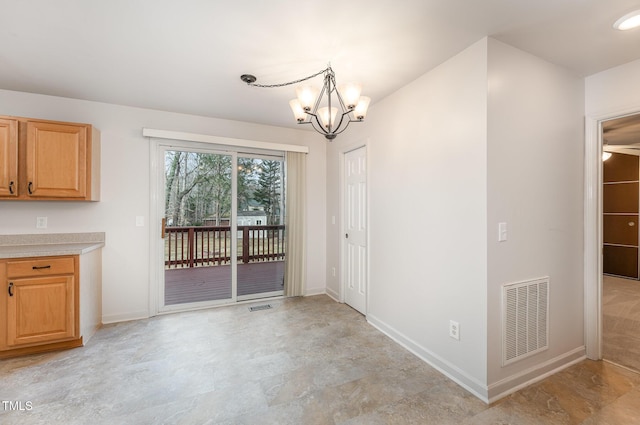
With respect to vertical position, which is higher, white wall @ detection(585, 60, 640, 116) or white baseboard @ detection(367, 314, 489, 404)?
white wall @ detection(585, 60, 640, 116)

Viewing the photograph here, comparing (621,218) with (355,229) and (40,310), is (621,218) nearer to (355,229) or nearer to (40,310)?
(355,229)

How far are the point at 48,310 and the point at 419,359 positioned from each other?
10.9ft

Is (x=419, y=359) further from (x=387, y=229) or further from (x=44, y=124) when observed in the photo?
(x=44, y=124)

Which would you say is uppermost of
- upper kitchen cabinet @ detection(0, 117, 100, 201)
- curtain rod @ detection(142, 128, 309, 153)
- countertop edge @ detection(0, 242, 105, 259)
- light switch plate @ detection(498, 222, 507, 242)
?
curtain rod @ detection(142, 128, 309, 153)

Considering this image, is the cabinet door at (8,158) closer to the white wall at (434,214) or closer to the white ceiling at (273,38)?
the white ceiling at (273,38)

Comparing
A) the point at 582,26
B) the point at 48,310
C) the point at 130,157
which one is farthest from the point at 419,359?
the point at 130,157

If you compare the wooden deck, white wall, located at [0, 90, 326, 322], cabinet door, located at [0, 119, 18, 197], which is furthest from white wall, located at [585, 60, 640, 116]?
cabinet door, located at [0, 119, 18, 197]

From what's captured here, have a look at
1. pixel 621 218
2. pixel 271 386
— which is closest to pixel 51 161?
pixel 271 386

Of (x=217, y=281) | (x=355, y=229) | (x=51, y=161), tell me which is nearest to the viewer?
(x=51, y=161)

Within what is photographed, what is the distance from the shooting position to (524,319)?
204cm

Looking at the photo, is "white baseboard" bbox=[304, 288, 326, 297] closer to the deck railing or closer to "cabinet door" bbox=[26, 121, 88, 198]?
the deck railing

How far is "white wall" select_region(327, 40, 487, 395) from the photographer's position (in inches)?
→ 76.6

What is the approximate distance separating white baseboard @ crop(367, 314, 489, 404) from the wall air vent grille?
0.26 meters

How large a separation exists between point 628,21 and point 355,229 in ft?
8.98
